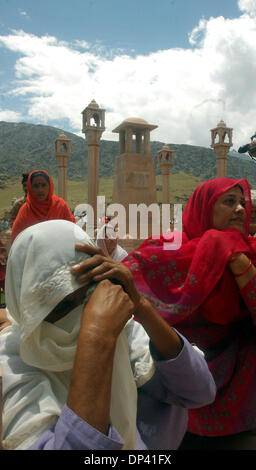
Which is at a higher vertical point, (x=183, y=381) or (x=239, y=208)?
(x=239, y=208)

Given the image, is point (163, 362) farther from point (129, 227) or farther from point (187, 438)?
point (129, 227)

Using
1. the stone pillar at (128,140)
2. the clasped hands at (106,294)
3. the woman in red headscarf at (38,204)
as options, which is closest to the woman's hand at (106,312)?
the clasped hands at (106,294)

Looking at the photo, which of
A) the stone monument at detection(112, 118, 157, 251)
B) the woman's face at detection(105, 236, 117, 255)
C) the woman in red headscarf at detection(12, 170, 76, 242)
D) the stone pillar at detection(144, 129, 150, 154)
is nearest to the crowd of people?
the woman's face at detection(105, 236, 117, 255)

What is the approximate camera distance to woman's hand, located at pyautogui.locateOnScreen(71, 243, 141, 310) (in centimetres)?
100

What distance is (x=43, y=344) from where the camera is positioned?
3.21 ft

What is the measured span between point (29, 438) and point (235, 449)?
4.66 ft

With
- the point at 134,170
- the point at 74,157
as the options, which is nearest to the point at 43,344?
the point at 134,170

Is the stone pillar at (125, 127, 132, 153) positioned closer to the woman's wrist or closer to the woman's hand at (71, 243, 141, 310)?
the woman's wrist

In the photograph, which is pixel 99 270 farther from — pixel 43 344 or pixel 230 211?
pixel 230 211

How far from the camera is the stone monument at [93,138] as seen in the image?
1262 centimetres

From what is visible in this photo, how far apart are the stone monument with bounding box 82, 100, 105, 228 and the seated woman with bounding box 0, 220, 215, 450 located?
11335 millimetres

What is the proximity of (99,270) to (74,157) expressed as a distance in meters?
103

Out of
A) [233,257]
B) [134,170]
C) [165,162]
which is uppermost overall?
[165,162]

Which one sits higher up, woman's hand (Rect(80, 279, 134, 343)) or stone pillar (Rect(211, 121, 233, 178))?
stone pillar (Rect(211, 121, 233, 178))
